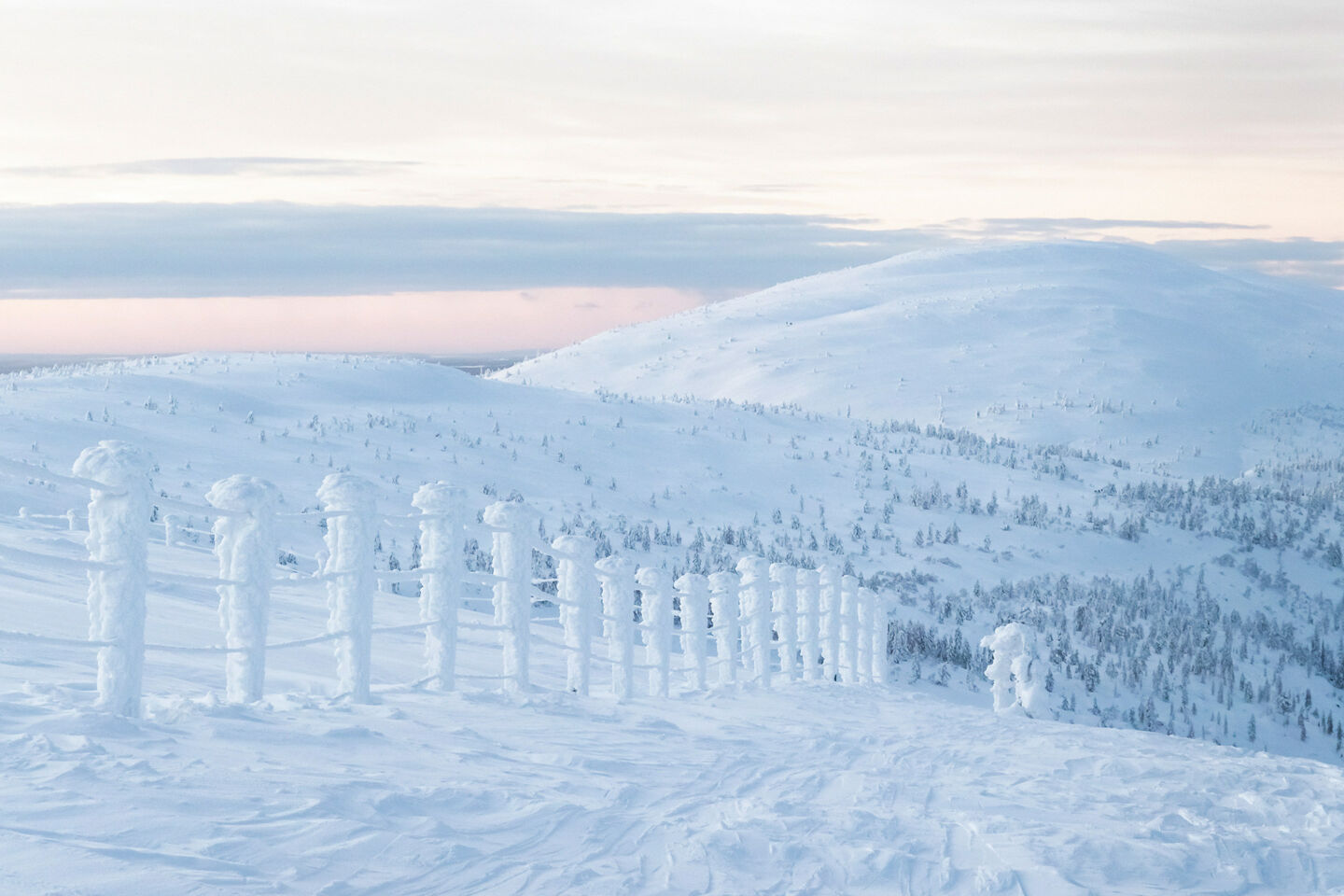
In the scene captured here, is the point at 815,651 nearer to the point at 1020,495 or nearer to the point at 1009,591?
the point at 1009,591

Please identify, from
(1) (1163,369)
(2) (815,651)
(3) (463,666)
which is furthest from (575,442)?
(1) (1163,369)

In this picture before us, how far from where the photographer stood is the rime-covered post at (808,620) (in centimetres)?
1830

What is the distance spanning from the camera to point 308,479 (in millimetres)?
31922

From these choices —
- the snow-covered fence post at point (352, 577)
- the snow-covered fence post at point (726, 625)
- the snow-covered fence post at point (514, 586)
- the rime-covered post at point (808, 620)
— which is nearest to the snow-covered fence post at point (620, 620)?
the snow-covered fence post at point (514, 586)

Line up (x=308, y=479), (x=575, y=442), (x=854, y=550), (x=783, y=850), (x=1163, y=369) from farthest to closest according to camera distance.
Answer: (x=1163, y=369) → (x=575, y=442) → (x=854, y=550) → (x=308, y=479) → (x=783, y=850)

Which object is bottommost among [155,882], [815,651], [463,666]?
[815,651]

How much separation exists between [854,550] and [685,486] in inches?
271

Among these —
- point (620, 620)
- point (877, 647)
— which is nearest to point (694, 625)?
point (620, 620)

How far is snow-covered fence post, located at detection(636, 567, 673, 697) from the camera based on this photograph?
44.6 feet

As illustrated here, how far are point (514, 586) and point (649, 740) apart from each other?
1911 millimetres

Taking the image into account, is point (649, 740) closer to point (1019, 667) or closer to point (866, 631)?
point (866, 631)

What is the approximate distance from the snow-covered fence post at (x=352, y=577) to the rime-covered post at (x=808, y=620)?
9895 mm

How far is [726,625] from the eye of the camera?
1598 cm

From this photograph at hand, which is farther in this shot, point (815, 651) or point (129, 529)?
point (815, 651)
